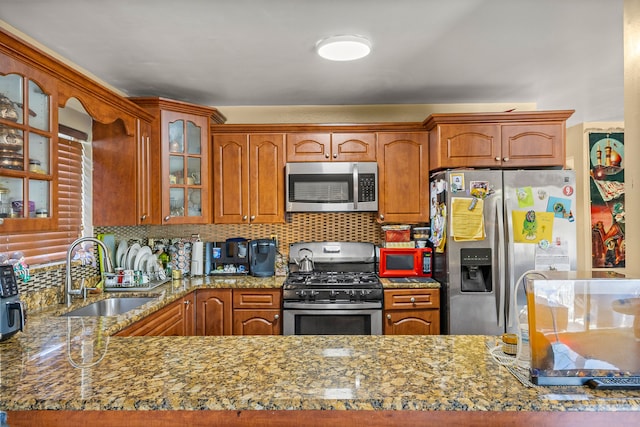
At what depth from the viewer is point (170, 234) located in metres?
3.63

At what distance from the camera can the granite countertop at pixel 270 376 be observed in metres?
1.01

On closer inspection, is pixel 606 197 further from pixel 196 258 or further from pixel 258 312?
pixel 196 258

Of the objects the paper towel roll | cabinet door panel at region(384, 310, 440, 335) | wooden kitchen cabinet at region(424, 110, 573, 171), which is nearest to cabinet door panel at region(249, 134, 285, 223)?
the paper towel roll

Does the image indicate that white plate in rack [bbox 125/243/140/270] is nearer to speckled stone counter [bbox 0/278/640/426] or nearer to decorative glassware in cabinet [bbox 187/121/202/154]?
decorative glassware in cabinet [bbox 187/121/202/154]

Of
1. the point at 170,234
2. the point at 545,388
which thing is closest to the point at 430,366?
the point at 545,388

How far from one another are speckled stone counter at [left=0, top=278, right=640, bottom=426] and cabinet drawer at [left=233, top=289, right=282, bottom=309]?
1544 millimetres

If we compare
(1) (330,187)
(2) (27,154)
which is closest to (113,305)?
(2) (27,154)

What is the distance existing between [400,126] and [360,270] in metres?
1.33

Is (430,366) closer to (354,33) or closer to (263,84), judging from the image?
(354,33)

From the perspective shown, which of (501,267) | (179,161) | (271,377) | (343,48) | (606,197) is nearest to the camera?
(271,377)

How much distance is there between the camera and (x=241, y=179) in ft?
11.1

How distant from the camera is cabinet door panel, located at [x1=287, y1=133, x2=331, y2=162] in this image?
3.41 meters

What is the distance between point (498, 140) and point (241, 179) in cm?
213

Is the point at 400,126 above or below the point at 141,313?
above
